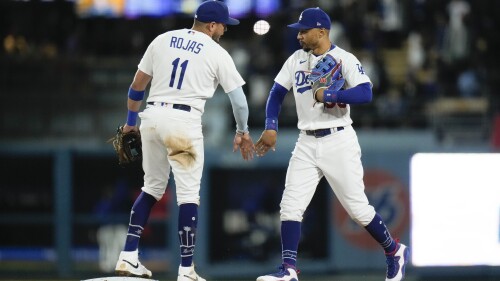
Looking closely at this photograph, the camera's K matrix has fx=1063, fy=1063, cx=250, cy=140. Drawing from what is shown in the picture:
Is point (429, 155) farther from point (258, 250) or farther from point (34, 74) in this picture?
point (34, 74)

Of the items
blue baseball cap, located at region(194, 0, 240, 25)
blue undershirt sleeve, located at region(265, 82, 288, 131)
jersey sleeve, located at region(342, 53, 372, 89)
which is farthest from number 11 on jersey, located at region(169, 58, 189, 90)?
jersey sleeve, located at region(342, 53, 372, 89)

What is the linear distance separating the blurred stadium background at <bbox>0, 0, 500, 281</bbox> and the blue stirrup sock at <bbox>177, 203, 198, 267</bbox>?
Answer: 4856 mm

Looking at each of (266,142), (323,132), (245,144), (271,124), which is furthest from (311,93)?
(245,144)

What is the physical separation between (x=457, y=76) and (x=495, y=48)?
1.14 metres

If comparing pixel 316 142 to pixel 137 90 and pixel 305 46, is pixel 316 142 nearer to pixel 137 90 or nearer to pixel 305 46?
pixel 305 46

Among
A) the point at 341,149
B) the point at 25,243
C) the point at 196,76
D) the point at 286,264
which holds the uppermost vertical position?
the point at 196,76

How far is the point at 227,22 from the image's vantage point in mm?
8141

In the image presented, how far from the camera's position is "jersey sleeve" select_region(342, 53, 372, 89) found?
819 centimetres

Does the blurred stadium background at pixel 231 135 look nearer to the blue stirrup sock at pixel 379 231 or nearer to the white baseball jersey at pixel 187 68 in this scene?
the blue stirrup sock at pixel 379 231

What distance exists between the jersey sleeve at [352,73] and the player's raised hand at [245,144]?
891 millimetres

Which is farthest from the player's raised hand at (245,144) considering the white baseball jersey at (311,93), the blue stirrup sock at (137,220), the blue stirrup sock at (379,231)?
the blue stirrup sock at (379,231)

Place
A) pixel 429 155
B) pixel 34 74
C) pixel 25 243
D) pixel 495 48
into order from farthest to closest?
pixel 495 48 < pixel 34 74 < pixel 25 243 < pixel 429 155

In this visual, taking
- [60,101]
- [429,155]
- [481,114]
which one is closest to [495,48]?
[481,114]

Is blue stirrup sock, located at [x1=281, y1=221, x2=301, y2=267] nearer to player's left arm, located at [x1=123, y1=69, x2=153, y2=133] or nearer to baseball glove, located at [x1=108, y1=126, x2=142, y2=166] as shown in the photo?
baseball glove, located at [x1=108, y1=126, x2=142, y2=166]
